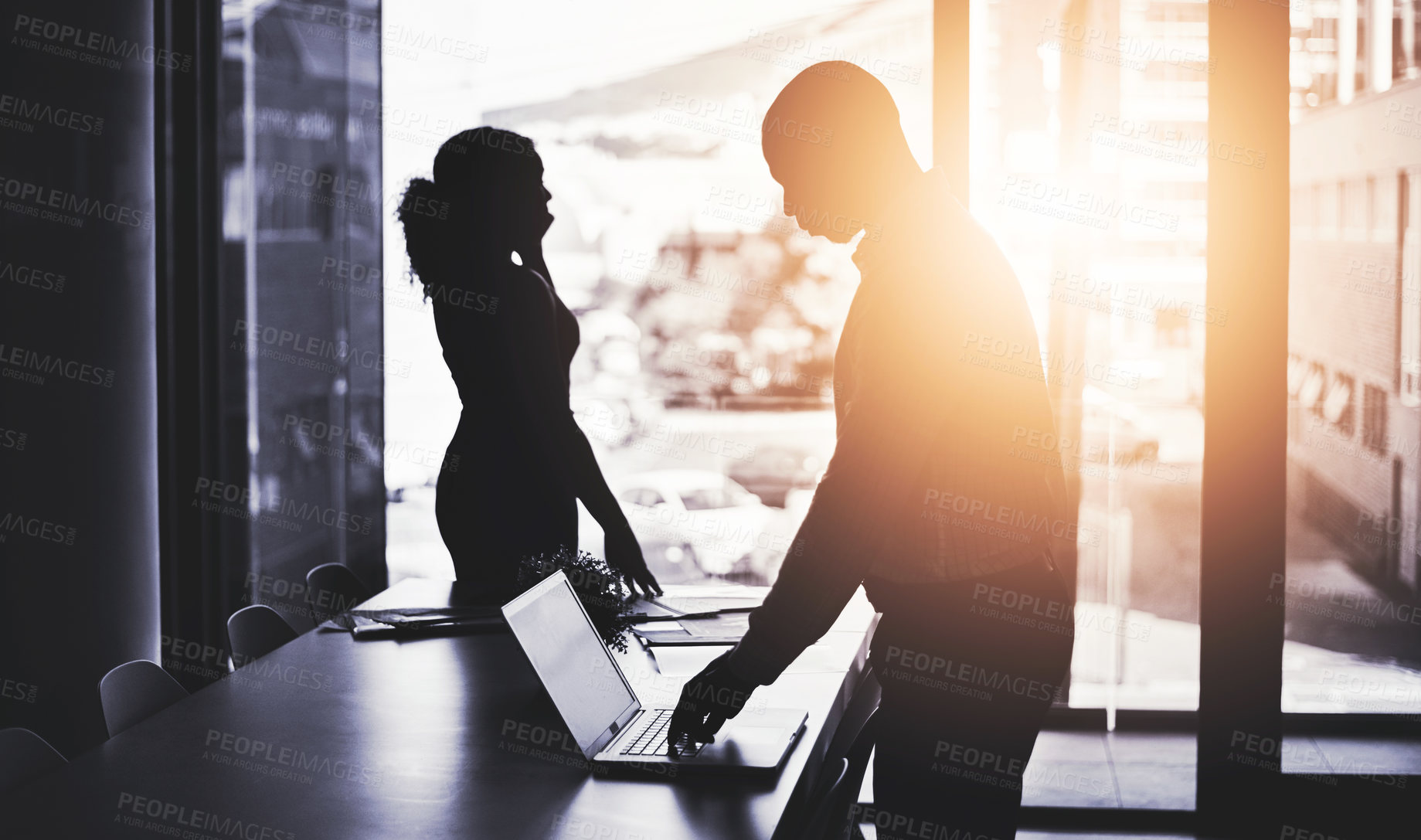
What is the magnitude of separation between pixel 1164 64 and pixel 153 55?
135 inches

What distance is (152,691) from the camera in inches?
84.4

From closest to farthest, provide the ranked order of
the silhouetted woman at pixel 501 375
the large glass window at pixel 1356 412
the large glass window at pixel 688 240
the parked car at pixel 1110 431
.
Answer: the silhouetted woman at pixel 501 375
the large glass window at pixel 1356 412
the parked car at pixel 1110 431
the large glass window at pixel 688 240

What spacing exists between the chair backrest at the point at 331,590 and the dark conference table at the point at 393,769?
899mm

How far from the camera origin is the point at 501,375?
284 cm

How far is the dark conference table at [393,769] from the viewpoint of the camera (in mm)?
1496

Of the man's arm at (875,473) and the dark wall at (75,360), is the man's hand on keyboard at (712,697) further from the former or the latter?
the dark wall at (75,360)

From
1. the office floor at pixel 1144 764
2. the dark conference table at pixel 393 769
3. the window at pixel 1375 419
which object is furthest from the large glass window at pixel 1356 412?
the dark conference table at pixel 393 769

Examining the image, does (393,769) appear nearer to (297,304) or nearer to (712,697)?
(712,697)

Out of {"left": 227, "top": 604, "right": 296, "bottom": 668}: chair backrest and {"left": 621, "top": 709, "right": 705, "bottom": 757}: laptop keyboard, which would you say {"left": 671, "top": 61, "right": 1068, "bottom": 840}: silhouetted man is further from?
{"left": 227, "top": 604, "right": 296, "bottom": 668}: chair backrest

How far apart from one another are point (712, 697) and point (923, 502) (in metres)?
0.45

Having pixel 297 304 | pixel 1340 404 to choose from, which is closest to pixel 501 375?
pixel 297 304

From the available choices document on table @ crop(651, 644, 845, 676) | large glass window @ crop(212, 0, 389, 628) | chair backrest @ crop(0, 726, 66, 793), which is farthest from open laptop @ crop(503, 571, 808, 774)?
large glass window @ crop(212, 0, 389, 628)

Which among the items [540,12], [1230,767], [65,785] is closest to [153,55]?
[540,12]

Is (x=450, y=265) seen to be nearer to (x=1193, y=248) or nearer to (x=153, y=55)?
(x=153, y=55)
